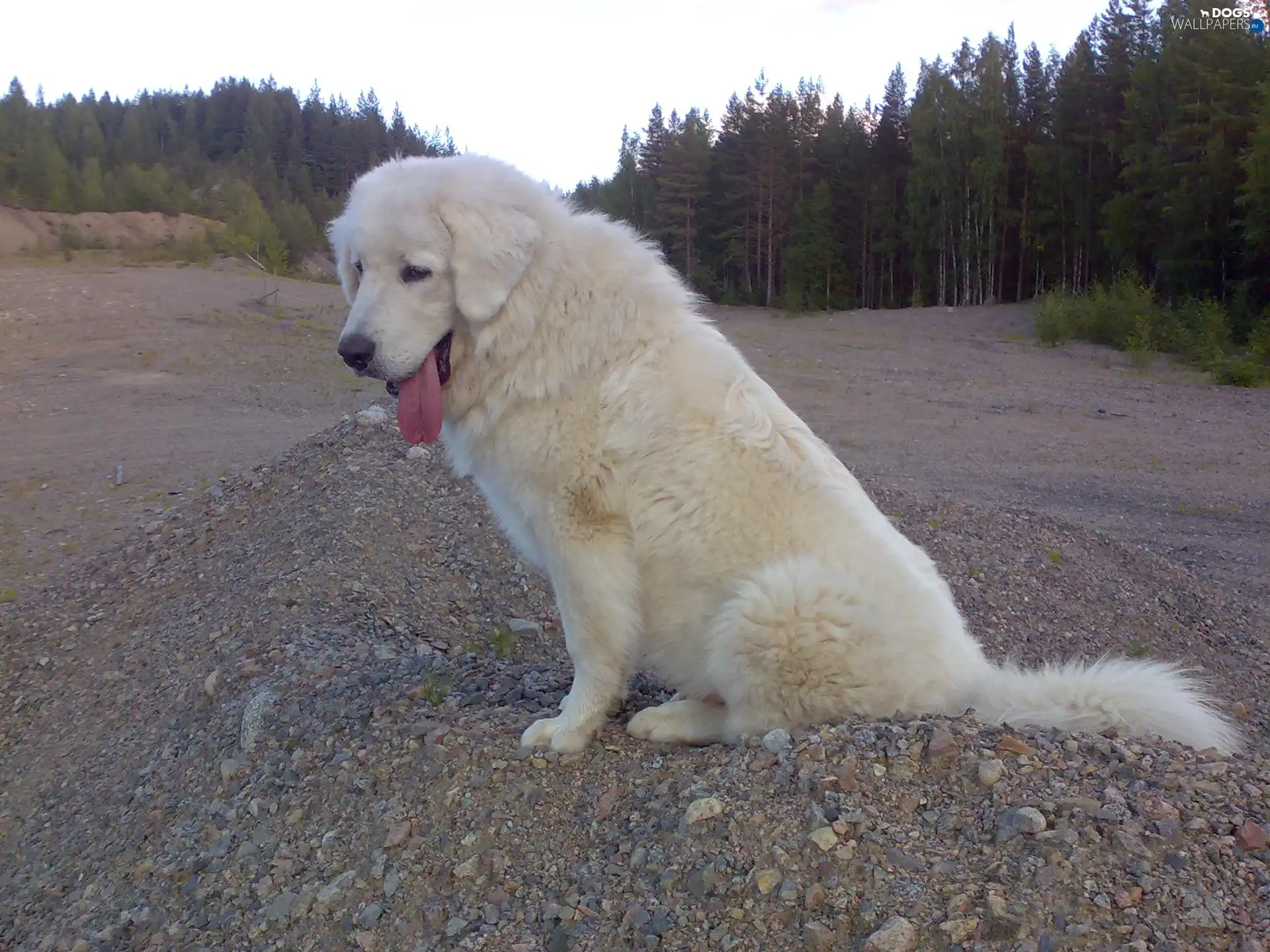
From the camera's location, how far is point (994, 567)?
673 cm

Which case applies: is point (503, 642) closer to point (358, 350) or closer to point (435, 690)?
point (435, 690)

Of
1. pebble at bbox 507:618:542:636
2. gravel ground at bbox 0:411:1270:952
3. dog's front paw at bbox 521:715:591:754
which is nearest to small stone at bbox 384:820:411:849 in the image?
gravel ground at bbox 0:411:1270:952

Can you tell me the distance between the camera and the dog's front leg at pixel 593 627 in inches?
132

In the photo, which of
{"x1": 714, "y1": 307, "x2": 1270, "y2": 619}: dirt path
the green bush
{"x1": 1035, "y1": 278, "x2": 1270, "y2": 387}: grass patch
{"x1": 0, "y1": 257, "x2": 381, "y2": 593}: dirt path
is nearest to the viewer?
{"x1": 0, "y1": 257, "x2": 381, "y2": 593}: dirt path

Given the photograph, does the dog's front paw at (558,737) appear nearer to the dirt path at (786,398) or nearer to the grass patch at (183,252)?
the dirt path at (786,398)

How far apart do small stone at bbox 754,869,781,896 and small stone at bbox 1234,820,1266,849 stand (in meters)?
1.16

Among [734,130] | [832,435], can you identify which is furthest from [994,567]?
[734,130]

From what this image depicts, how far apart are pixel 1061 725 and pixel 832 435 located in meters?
9.89

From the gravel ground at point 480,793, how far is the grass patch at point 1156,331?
48.1 feet

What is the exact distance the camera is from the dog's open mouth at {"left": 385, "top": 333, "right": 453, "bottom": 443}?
3.49 m

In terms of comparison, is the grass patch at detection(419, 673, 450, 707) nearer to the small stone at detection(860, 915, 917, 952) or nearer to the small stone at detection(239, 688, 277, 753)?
the small stone at detection(239, 688, 277, 753)

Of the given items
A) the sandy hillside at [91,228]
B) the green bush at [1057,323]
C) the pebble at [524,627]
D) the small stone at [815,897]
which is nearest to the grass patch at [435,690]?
the pebble at [524,627]

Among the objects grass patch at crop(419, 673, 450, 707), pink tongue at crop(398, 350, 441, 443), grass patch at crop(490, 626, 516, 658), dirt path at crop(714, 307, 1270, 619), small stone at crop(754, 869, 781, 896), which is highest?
pink tongue at crop(398, 350, 441, 443)

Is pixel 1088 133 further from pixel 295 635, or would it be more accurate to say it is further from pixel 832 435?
pixel 295 635
